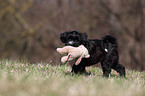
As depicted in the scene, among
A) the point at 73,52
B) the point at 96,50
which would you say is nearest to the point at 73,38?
the point at 73,52

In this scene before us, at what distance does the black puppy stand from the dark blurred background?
6.52 m

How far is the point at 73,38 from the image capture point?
4285mm

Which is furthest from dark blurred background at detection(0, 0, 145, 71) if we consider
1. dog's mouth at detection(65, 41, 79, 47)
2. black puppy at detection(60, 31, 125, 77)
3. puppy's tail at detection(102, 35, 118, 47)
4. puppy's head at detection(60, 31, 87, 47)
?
dog's mouth at detection(65, 41, 79, 47)

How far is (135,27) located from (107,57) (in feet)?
24.5

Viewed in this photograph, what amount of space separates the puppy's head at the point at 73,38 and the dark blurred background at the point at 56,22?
7286mm

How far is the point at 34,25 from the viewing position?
12.5m

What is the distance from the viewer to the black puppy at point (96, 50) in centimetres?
431

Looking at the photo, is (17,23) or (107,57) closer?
(107,57)

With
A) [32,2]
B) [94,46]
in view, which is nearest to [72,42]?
[94,46]

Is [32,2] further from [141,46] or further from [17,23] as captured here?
[141,46]

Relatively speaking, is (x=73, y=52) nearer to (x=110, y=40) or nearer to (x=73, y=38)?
(x=73, y=38)

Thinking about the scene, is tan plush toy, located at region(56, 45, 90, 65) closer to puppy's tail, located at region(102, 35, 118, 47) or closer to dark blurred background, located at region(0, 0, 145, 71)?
puppy's tail, located at region(102, 35, 118, 47)

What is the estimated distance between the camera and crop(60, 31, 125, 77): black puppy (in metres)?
4.31

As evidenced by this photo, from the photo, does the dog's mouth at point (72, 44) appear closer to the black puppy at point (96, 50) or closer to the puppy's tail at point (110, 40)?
the black puppy at point (96, 50)
